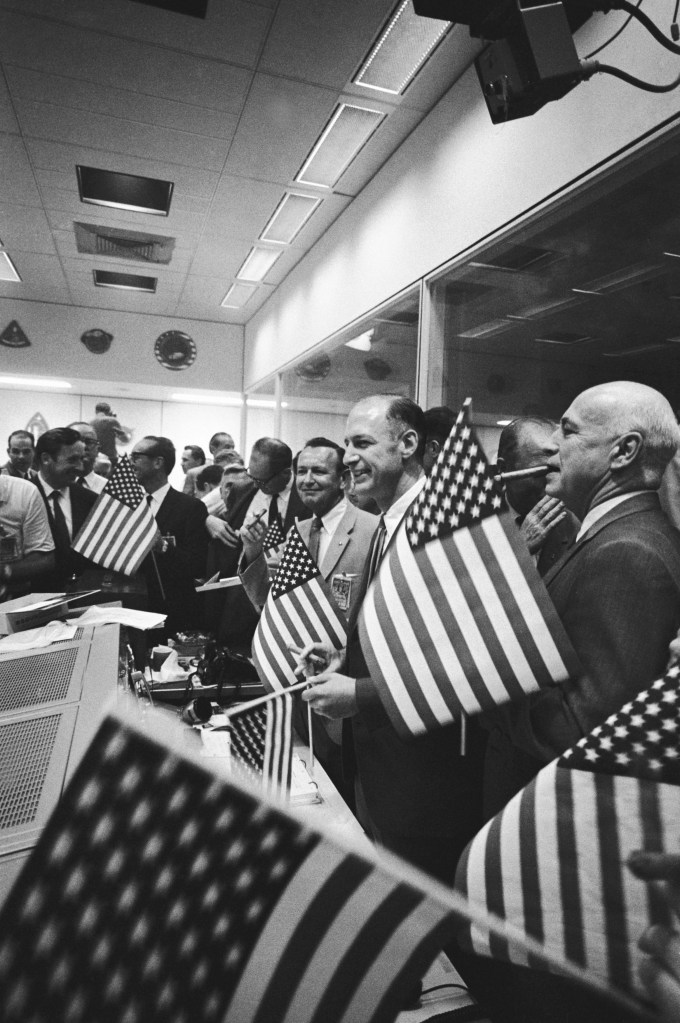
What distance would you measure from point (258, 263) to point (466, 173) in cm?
403

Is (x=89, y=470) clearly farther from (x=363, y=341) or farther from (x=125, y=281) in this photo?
(x=125, y=281)

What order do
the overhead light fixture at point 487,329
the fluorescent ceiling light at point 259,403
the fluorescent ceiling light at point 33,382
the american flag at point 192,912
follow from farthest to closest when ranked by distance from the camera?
the fluorescent ceiling light at point 259,403, the fluorescent ceiling light at point 33,382, the overhead light fixture at point 487,329, the american flag at point 192,912

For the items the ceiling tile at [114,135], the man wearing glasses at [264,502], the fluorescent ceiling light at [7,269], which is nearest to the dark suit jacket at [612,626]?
the man wearing glasses at [264,502]

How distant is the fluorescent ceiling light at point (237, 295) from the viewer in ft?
24.8

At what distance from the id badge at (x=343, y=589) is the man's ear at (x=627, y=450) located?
108cm

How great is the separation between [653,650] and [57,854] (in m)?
1.00

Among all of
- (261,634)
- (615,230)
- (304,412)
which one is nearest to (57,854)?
(261,634)

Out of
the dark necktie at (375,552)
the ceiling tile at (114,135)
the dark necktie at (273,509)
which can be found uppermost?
the ceiling tile at (114,135)

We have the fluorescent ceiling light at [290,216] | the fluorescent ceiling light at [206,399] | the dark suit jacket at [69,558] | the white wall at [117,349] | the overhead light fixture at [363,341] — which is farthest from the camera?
the fluorescent ceiling light at [206,399]

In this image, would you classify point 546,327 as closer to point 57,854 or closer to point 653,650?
point 653,650

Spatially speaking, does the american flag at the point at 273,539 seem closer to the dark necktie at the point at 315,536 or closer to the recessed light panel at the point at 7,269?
the dark necktie at the point at 315,536

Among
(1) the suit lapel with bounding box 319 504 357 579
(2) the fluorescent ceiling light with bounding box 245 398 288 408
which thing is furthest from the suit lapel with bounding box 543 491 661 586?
(2) the fluorescent ceiling light with bounding box 245 398 288 408

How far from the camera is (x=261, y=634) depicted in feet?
6.14

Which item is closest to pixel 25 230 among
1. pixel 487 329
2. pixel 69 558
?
pixel 69 558
